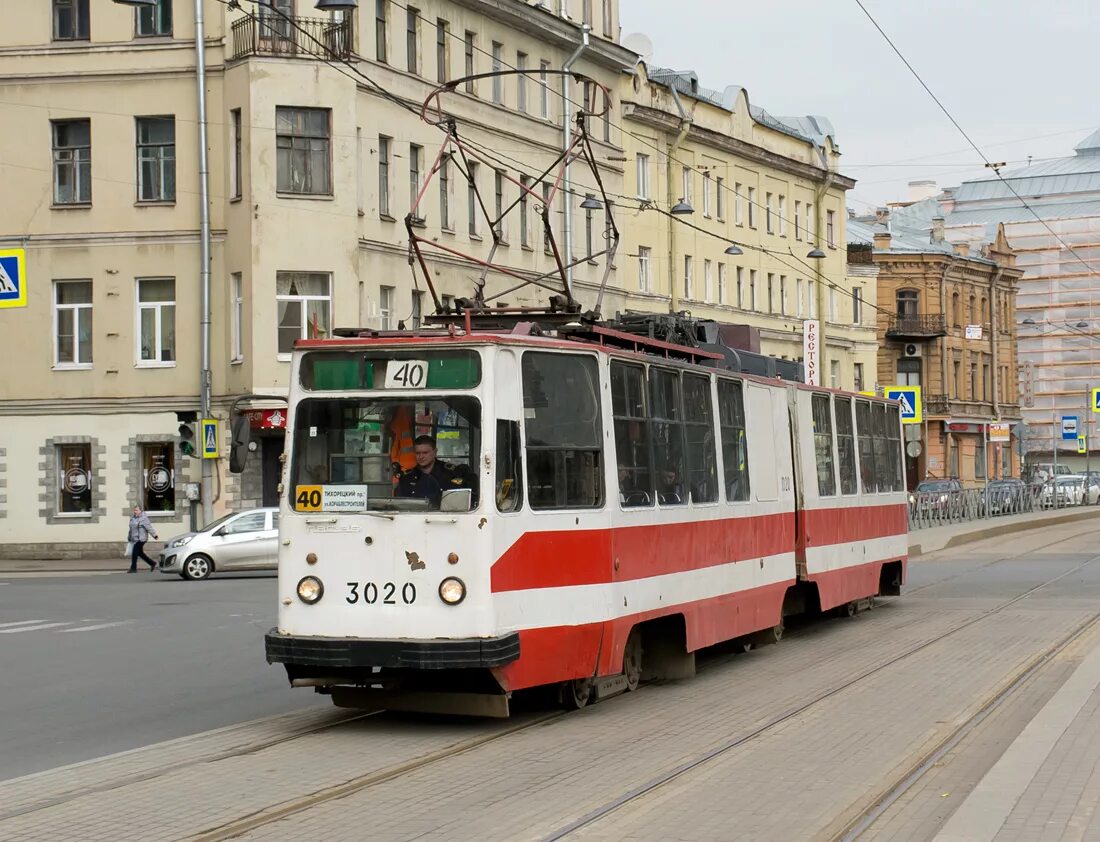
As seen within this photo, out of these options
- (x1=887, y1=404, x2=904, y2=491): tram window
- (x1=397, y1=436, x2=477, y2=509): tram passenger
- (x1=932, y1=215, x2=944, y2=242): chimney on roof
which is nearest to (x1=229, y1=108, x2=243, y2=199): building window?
(x1=887, y1=404, x2=904, y2=491): tram window

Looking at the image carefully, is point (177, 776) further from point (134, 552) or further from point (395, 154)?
point (395, 154)

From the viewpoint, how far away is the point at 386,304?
1703 inches

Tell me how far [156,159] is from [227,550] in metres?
12.1

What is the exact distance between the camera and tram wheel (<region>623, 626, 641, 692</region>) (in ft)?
44.1

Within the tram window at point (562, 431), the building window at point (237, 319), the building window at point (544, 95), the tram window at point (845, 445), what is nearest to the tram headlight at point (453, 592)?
the tram window at point (562, 431)

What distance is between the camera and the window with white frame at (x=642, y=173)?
57.9 m

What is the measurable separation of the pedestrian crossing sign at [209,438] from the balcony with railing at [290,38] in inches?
332

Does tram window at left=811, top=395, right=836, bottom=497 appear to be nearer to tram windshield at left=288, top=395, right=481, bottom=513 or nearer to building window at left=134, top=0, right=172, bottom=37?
tram windshield at left=288, top=395, right=481, bottom=513

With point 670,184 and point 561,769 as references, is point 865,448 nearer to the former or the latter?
point 561,769

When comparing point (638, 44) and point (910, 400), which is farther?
point (638, 44)

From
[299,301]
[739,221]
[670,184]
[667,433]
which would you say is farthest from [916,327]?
[667,433]

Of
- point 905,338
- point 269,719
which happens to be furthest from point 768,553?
point 905,338

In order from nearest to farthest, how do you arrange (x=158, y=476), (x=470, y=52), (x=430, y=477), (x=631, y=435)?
(x=430, y=477) < (x=631, y=435) < (x=158, y=476) < (x=470, y=52)

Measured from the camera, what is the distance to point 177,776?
1015cm
